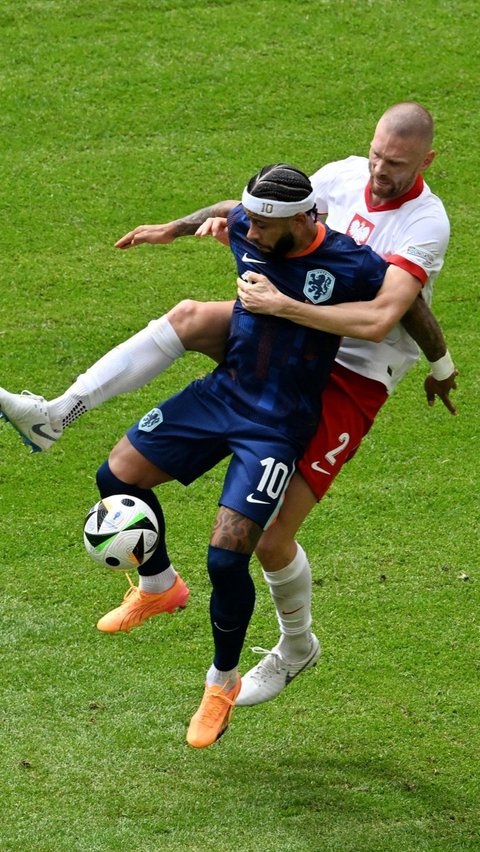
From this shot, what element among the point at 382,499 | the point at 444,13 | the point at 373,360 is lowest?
the point at 382,499

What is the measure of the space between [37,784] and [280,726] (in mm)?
1431

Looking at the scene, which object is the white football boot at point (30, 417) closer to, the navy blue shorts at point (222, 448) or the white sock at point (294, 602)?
the navy blue shorts at point (222, 448)

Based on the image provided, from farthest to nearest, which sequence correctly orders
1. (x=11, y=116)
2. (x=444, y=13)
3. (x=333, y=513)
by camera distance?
(x=444, y=13) → (x=11, y=116) → (x=333, y=513)

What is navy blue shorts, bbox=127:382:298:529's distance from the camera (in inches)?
280

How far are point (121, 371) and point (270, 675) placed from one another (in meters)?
1.92

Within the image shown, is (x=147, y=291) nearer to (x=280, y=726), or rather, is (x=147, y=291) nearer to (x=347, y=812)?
(x=280, y=726)

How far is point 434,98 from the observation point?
519 inches

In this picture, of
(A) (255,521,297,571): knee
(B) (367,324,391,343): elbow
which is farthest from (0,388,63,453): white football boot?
(B) (367,324,391,343): elbow

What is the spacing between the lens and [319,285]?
7.12 metres

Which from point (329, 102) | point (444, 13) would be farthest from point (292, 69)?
point (444, 13)

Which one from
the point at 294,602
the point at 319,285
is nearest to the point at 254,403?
the point at 319,285

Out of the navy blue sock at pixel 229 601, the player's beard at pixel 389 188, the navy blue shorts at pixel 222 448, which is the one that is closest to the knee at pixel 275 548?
the navy blue sock at pixel 229 601

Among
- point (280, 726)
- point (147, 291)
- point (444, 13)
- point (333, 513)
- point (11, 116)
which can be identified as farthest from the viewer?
point (444, 13)

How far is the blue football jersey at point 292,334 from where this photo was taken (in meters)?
7.11
